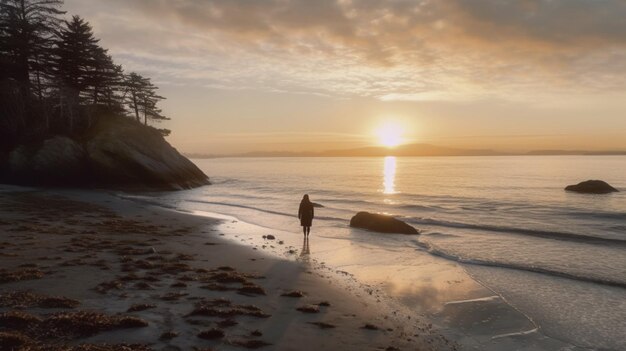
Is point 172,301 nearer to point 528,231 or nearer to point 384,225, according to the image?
point 384,225

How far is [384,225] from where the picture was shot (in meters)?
24.6

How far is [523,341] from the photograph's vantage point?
9.07 m

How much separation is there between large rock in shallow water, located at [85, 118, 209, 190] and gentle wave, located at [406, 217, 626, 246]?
30.1m

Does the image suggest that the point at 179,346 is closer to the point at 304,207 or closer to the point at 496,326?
the point at 496,326

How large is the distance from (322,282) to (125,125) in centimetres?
4105

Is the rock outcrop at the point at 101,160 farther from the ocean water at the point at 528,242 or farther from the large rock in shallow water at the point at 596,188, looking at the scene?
the large rock in shallow water at the point at 596,188

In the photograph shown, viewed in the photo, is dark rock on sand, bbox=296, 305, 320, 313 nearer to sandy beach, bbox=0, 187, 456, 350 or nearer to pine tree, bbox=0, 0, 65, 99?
sandy beach, bbox=0, 187, 456, 350

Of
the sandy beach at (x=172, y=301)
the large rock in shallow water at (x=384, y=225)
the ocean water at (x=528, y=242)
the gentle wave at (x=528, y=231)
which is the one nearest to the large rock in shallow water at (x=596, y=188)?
the ocean water at (x=528, y=242)

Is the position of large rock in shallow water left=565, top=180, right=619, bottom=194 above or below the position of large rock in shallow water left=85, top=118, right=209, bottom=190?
below

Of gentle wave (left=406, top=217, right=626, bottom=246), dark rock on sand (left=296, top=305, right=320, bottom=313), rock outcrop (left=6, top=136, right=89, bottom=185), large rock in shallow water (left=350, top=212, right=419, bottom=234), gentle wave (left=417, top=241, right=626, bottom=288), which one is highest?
rock outcrop (left=6, top=136, right=89, bottom=185)

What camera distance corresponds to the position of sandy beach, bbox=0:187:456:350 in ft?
23.1

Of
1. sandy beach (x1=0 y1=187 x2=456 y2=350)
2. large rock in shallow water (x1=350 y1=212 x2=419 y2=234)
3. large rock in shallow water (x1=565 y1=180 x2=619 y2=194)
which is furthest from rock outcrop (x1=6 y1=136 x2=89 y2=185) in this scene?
large rock in shallow water (x1=565 y1=180 x2=619 y2=194)

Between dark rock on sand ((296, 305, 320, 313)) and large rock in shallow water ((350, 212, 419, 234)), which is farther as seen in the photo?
large rock in shallow water ((350, 212, 419, 234))

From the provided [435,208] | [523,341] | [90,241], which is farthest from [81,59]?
[523,341]
